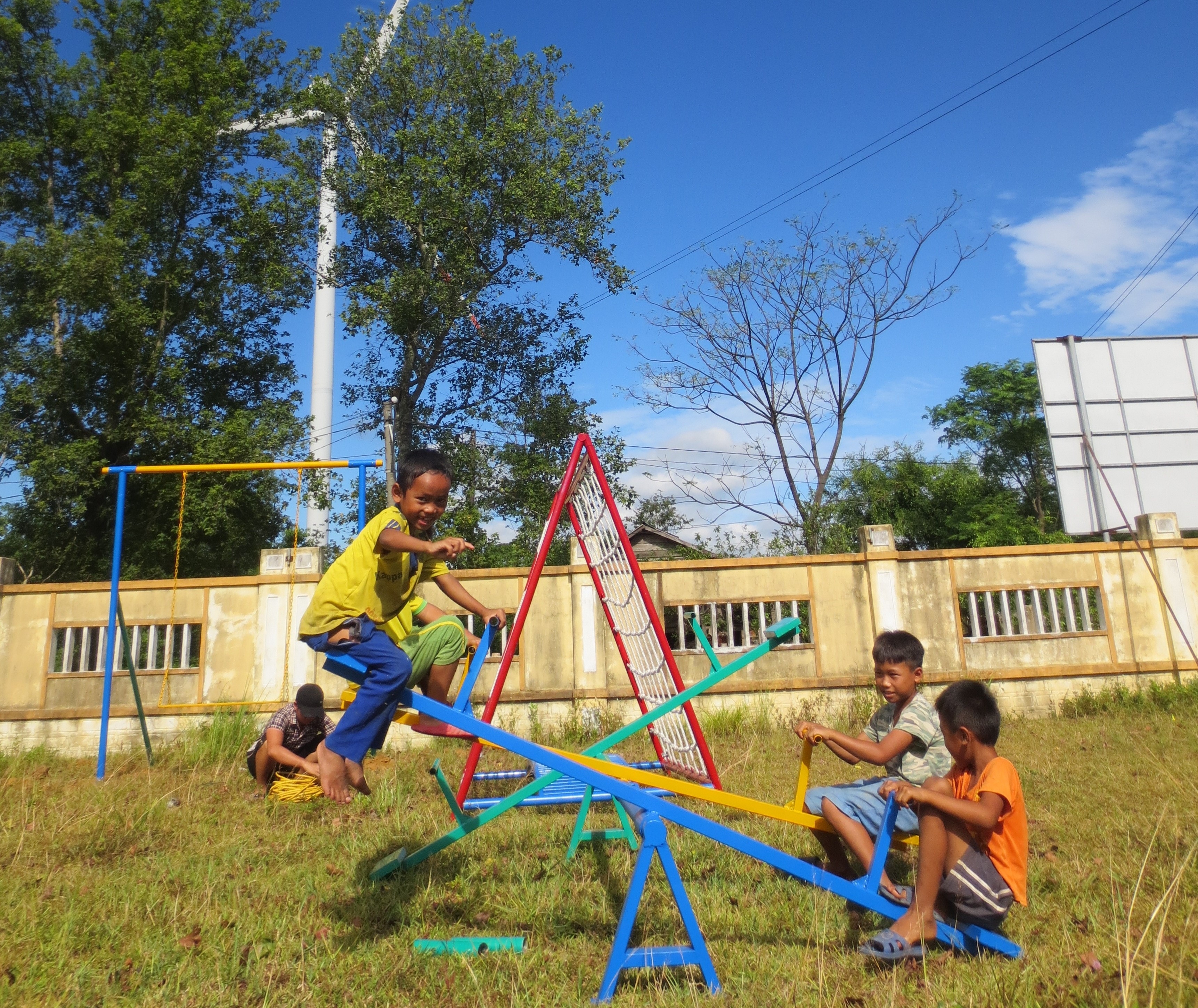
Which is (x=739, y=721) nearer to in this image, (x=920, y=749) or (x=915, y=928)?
(x=920, y=749)

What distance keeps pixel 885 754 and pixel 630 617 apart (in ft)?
6.19

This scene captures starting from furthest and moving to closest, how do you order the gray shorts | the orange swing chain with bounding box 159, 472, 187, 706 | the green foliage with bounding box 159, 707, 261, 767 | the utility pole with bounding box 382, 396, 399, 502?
the utility pole with bounding box 382, 396, 399, 502
the orange swing chain with bounding box 159, 472, 187, 706
the green foliage with bounding box 159, 707, 261, 767
the gray shorts

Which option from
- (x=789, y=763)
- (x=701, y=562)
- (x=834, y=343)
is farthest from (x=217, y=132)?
(x=789, y=763)

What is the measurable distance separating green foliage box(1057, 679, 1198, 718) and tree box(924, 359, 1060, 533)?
21.3 metres

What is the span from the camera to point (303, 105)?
1764 cm

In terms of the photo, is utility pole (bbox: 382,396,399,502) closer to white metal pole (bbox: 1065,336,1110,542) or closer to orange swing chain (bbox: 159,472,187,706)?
orange swing chain (bbox: 159,472,187,706)

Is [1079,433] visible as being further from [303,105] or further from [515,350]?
[303,105]

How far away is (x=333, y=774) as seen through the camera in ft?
8.86

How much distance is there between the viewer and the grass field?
246 cm

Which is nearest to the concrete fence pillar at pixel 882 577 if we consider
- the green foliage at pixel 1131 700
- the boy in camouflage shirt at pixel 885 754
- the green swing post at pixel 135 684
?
the green foliage at pixel 1131 700

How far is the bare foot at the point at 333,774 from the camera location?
8.84 feet

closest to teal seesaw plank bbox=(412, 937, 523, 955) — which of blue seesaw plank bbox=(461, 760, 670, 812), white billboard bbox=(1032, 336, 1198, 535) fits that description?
blue seesaw plank bbox=(461, 760, 670, 812)

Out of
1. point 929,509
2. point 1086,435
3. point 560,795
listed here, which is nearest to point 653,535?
point 929,509

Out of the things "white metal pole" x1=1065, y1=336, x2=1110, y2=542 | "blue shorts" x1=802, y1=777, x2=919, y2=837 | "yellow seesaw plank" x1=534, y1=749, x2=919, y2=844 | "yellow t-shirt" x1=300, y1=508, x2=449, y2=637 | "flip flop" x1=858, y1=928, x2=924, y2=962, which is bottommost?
"flip flop" x1=858, y1=928, x2=924, y2=962
